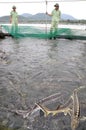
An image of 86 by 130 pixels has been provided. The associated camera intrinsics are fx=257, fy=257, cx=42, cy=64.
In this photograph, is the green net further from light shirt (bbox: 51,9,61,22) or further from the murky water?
the murky water

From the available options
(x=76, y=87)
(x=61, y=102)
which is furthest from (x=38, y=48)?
(x=61, y=102)

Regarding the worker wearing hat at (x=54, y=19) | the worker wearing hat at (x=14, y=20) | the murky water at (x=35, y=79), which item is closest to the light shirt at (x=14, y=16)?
the worker wearing hat at (x=14, y=20)

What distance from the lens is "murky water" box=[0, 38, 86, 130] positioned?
6193mm

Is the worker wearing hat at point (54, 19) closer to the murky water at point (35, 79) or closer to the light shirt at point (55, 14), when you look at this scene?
the light shirt at point (55, 14)

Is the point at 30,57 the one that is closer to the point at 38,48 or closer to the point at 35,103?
the point at 38,48

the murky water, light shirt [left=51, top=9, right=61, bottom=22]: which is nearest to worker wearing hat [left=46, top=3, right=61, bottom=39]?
light shirt [left=51, top=9, right=61, bottom=22]

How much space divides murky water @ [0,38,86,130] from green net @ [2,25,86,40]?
6.73 m

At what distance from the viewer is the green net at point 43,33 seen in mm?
20766

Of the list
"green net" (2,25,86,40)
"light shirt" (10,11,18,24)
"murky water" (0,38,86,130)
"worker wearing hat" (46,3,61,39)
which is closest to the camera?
"murky water" (0,38,86,130)

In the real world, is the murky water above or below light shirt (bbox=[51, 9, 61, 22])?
below

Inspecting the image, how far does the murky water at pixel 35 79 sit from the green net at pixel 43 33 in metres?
6.73

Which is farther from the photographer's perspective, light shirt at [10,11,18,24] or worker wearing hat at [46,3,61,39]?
light shirt at [10,11,18,24]

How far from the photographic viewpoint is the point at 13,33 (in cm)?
2173

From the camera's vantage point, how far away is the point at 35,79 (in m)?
9.19
